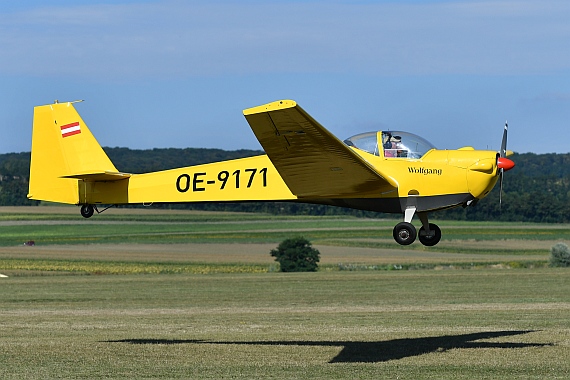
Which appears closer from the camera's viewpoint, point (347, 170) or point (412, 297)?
point (347, 170)

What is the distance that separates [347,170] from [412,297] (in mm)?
34747

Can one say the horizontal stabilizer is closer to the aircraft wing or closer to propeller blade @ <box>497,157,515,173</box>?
the aircraft wing

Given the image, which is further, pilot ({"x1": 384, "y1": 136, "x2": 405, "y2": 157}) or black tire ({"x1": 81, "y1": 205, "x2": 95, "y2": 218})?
black tire ({"x1": 81, "y1": 205, "x2": 95, "y2": 218})

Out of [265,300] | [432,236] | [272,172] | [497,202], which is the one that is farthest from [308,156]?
[497,202]

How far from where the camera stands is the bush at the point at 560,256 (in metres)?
75.0

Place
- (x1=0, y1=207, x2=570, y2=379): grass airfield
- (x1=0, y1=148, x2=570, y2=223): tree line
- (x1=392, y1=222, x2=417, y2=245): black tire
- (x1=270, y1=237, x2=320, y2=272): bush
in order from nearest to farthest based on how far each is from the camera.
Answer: (x1=392, y1=222, x2=417, y2=245): black tire, (x1=0, y1=207, x2=570, y2=379): grass airfield, (x1=270, y1=237, x2=320, y2=272): bush, (x1=0, y1=148, x2=570, y2=223): tree line

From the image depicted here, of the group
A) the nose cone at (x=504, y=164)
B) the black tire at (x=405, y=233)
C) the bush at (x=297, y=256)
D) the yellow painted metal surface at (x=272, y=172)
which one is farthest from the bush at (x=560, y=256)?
the black tire at (x=405, y=233)

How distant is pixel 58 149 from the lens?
2295 centimetres

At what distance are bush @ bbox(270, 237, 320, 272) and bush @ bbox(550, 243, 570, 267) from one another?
1892cm

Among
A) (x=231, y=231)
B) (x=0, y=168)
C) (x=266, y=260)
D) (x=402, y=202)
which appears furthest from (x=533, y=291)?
(x=0, y=168)

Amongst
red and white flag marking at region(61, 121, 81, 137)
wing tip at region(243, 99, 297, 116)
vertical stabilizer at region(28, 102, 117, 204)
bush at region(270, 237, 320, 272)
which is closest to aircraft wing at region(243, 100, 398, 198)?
wing tip at region(243, 99, 297, 116)

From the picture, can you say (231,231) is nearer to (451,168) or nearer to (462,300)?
(462,300)

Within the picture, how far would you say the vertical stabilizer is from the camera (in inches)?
899

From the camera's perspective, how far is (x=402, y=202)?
65.8ft
